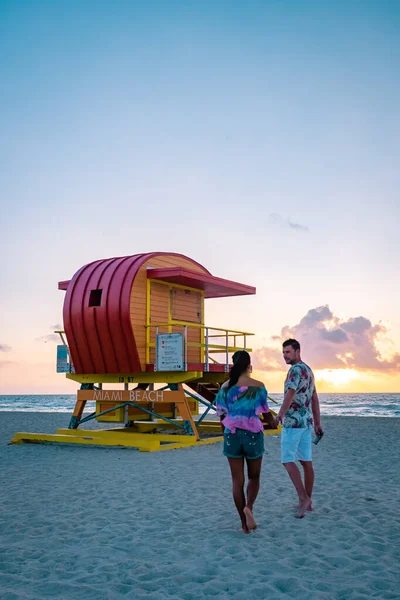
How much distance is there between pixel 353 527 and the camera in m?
6.58

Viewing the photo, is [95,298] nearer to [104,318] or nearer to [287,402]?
[104,318]

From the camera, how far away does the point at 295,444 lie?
676 centimetres

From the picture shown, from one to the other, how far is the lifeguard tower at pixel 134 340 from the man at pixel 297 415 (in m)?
7.34

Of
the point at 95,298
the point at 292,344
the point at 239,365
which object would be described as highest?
the point at 95,298

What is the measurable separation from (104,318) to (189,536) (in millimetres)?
9482

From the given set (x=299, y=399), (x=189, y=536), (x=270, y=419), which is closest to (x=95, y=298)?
(x=299, y=399)

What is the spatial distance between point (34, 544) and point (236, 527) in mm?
2225

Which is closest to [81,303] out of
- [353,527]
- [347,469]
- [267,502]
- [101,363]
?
[101,363]

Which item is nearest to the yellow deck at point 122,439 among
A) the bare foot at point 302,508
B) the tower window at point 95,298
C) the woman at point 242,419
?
the tower window at point 95,298

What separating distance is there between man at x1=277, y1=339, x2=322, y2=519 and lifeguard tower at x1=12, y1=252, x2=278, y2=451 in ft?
24.1

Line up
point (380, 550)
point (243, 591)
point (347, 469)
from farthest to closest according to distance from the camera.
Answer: point (347, 469), point (380, 550), point (243, 591)

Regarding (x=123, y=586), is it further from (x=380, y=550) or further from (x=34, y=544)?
(x=380, y=550)

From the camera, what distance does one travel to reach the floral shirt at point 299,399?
6771 mm

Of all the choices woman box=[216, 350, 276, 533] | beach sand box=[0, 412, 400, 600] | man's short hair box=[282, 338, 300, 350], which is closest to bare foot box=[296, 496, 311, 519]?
beach sand box=[0, 412, 400, 600]
